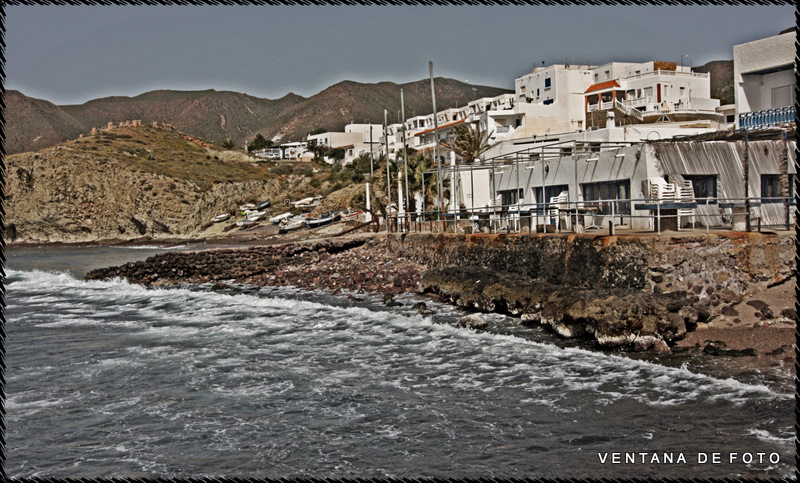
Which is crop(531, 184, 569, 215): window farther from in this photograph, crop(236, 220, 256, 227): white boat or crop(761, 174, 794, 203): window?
crop(236, 220, 256, 227): white boat

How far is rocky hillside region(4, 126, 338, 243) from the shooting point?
294ft

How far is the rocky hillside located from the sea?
2865 inches

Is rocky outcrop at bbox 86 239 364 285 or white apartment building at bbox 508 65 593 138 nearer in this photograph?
rocky outcrop at bbox 86 239 364 285

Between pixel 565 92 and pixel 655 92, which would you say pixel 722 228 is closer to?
pixel 655 92

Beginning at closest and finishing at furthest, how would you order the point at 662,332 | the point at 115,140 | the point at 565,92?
1. the point at 662,332
2. the point at 565,92
3. the point at 115,140

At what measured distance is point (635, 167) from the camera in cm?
2284

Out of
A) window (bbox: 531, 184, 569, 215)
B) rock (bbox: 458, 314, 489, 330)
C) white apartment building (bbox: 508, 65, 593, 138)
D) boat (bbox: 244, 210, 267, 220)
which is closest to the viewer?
rock (bbox: 458, 314, 489, 330)

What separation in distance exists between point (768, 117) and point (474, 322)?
54.7 feet

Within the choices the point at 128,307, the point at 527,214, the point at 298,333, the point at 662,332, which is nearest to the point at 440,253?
the point at 527,214

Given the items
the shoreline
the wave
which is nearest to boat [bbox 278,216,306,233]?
the shoreline

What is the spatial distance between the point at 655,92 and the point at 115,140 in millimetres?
91029

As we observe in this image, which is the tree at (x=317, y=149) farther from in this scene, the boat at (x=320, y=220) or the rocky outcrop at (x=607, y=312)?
the rocky outcrop at (x=607, y=312)

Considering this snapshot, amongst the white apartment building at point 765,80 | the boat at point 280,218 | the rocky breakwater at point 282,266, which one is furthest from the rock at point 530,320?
the boat at point 280,218

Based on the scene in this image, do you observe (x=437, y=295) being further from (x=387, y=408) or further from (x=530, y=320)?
(x=387, y=408)
